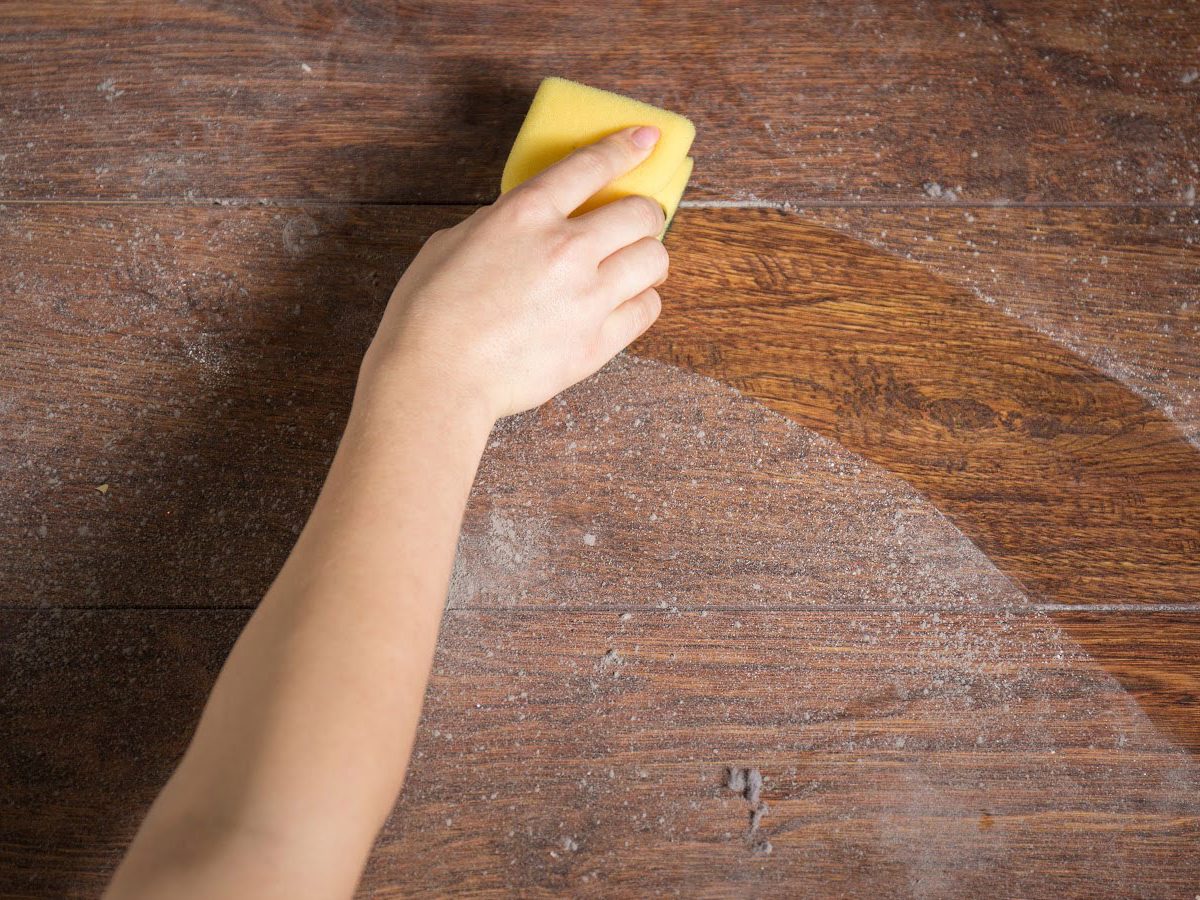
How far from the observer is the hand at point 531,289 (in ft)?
1.81

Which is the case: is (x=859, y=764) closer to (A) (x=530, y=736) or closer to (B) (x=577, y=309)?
(A) (x=530, y=736)

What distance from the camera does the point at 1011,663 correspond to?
1.99ft

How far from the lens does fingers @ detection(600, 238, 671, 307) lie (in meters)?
0.59

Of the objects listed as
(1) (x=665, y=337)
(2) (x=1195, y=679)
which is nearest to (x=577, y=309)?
(1) (x=665, y=337)

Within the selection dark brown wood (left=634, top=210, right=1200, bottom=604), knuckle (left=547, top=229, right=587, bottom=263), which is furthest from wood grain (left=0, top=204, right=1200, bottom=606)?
knuckle (left=547, top=229, right=587, bottom=263)

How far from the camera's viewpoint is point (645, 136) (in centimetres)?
60

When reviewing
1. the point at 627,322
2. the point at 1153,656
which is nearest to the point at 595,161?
the point at 627,322

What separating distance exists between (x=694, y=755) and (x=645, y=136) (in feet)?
1.43

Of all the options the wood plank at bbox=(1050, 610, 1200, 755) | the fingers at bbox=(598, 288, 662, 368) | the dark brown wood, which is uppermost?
the fingers at bbox=(598, 288, 662, 368)

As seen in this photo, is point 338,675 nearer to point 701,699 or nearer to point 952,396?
point 701,699

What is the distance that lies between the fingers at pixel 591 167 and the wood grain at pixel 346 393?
3.5 inches

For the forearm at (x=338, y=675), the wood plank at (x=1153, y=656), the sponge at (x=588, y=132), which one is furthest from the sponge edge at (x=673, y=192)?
the wood plank at (x=1153, y=656)

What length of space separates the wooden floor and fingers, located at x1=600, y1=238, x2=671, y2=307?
52mm

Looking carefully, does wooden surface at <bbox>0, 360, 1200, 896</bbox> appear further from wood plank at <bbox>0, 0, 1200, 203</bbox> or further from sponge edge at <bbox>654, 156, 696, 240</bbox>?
wood plank at <bbox>0, 0, 1200, 203</bbox>
